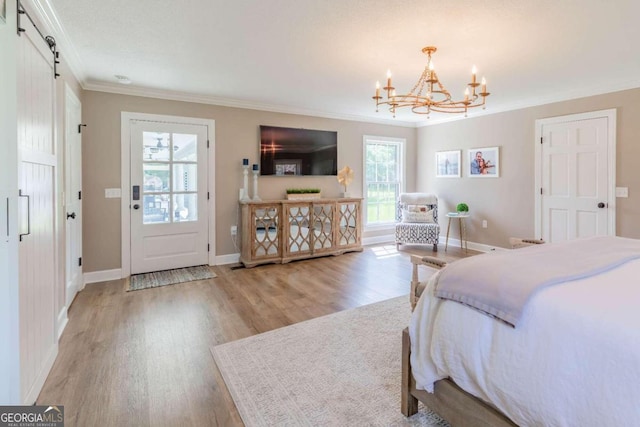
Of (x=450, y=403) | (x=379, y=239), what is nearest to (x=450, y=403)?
(x=450, y=403)

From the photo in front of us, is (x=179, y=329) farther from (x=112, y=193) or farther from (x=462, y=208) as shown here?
(x=462, y=208)

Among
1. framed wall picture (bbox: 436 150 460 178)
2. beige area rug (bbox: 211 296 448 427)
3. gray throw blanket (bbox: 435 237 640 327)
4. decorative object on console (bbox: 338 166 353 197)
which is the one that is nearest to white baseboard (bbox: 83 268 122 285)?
beige area rug (bbox: 211 296 448 427)

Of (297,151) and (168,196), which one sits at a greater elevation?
(297,151)

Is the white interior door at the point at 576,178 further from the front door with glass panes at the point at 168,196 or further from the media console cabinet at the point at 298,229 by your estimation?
the front door with glass panes at the point at 168,196

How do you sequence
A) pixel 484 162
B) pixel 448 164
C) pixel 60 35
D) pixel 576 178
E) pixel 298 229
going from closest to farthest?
1. pixel 60 35
2. pixel 576 178
3. pixel 298 229
4. pixel 484 162
5. pixel 448 164

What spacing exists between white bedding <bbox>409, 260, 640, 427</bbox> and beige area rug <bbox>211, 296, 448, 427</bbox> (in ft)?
1.61

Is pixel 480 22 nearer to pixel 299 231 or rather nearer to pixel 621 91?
pixel 621 91

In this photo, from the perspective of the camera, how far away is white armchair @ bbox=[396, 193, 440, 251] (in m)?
5.66

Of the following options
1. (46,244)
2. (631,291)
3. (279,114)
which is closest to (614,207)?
(631,291)

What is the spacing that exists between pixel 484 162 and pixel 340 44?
3750mm

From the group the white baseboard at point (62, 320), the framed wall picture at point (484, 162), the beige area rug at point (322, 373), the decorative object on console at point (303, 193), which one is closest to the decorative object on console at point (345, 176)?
the decorative object on console at point (303, 193)

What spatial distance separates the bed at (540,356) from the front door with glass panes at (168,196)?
377 centimetres

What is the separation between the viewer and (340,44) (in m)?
2.86

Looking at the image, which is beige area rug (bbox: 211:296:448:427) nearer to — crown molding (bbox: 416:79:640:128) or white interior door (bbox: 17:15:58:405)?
white interior door (bbox: 17:15:58:405)
